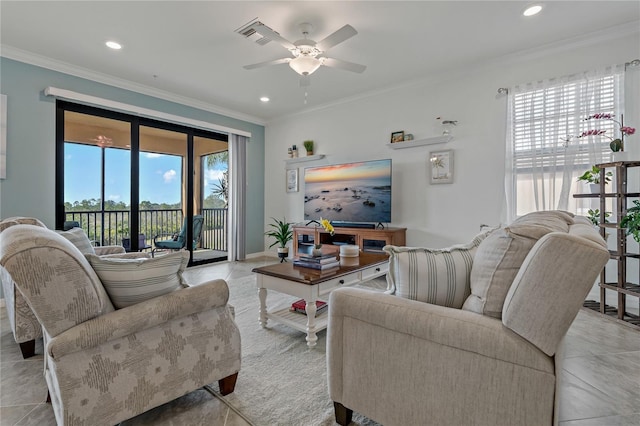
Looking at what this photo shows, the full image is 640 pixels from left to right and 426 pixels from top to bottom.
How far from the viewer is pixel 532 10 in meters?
2.48

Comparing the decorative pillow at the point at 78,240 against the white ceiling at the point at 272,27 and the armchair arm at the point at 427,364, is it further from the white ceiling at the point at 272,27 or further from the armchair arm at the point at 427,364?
the armchair arm at the point at 427,364

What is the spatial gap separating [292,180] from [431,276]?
14.5ft

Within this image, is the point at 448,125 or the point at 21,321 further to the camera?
the point at 448,125

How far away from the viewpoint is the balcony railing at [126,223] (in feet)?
13.5

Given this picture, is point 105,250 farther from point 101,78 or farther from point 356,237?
point 356,237

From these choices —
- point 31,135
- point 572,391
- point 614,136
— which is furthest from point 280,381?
point 31,135

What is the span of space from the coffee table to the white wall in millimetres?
1629

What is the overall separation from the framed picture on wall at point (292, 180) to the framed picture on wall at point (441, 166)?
2.39m

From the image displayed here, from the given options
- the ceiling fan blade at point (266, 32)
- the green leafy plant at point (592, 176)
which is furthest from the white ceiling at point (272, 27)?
the green leafy plant at point (592, 176)

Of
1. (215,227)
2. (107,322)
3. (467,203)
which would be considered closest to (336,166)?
(467,203)

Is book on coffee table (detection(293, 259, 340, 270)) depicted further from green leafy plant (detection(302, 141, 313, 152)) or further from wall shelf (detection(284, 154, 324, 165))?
green leafy plant (detection(302, 141, 313, 152))

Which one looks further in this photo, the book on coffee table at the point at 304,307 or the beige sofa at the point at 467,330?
the book on coffee table at the point at 304,307

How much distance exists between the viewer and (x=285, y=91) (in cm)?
430

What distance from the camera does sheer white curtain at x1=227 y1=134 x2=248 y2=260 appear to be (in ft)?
17.4
